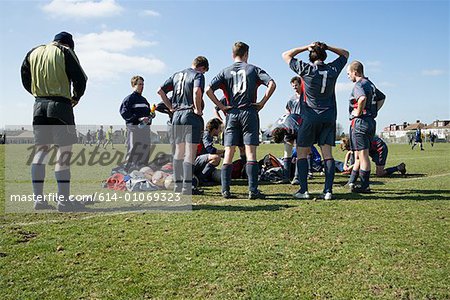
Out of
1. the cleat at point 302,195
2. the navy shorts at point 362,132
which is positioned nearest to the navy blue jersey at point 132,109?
the cleat at point 302,195

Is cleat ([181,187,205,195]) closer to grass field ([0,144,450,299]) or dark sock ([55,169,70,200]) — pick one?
grass field ([0,144,450,299])

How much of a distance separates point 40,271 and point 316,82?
4895 mm

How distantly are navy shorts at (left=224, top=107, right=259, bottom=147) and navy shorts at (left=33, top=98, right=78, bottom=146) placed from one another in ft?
7.88

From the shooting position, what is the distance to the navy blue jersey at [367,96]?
285 inches

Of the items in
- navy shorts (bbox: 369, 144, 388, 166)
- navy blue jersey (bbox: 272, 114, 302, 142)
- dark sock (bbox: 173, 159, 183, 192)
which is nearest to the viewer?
dark sock (bbox: 173, 159, 183, 192)

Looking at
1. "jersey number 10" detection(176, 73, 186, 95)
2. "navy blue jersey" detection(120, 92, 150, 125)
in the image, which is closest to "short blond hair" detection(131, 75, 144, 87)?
"navy blue jersey" detection(120, 92, 150, 125)

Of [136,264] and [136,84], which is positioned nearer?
[136,264]

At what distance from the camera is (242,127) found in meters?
6.68

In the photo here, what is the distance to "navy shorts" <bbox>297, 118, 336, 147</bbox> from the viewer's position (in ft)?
21.9

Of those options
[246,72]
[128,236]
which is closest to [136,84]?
[246,72]

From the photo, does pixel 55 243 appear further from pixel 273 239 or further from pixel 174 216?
pixel 273 239

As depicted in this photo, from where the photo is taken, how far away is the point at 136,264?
3324 mm

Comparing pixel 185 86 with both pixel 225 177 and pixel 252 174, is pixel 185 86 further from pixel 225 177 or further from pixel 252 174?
pixel 252 174

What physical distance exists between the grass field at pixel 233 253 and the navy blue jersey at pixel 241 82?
71.6 inches
